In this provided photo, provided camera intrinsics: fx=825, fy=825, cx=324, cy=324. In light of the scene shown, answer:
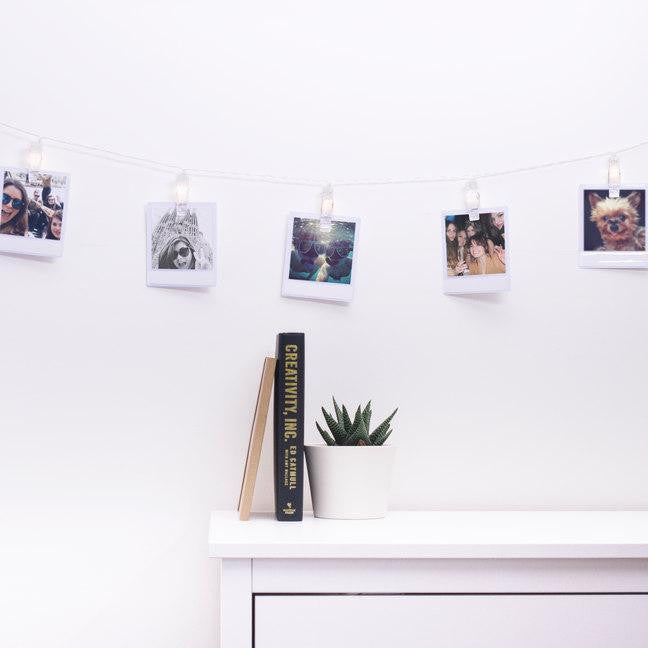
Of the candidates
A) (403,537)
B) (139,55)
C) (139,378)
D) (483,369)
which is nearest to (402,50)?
(139,55)

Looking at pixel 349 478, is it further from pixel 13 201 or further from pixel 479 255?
pixel 13 201

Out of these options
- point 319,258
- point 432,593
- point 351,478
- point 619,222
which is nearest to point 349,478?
point 351,478

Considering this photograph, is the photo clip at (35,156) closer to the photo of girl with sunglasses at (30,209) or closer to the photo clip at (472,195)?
the photo of girl with sunglasses at (30,209)

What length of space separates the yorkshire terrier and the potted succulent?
549mm

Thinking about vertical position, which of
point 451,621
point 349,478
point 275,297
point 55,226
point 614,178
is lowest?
point 451,621

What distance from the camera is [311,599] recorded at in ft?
3.28

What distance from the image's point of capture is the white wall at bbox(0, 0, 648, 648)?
4.39 ft

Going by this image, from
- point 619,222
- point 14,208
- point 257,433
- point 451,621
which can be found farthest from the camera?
point 619,222

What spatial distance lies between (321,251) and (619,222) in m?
0.52

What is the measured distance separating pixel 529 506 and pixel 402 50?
0.82m

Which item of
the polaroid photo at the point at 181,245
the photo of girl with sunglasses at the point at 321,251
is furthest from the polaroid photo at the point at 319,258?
the polaroid photo at the point at 181,245

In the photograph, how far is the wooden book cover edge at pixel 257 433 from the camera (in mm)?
1188

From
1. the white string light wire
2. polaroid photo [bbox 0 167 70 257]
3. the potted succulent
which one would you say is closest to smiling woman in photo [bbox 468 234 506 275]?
the white string light wire

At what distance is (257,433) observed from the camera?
119 centimetres
